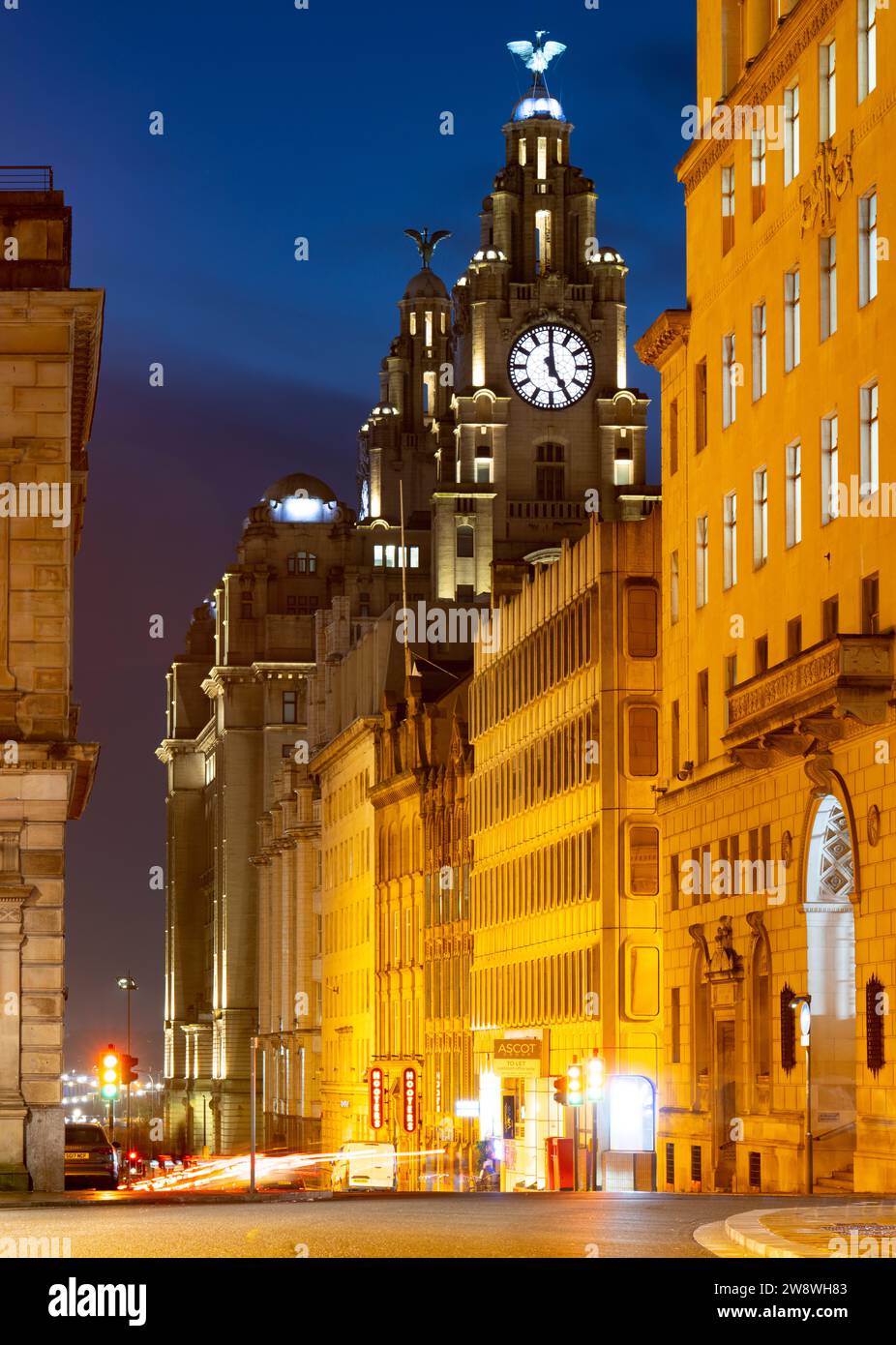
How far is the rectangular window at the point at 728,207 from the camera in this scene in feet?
225

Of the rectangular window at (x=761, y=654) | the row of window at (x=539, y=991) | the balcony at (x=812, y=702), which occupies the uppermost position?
the rectangular window at (x=761, y=654)

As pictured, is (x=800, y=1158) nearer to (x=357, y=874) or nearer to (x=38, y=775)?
(x=38, y=775)

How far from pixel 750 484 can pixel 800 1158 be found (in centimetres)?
1642

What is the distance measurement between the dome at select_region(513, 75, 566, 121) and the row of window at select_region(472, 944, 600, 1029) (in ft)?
295

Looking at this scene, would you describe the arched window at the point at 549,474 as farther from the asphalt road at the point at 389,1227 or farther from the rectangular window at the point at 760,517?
the asphalt road at the point at 389,1227

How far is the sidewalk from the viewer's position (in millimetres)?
25359

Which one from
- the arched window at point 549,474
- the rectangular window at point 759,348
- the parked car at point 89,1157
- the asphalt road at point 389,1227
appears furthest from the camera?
the arched window at point 549,474

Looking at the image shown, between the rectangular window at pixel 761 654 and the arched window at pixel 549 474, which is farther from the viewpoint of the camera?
the arched window at pixel 549 474

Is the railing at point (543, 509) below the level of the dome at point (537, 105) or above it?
below

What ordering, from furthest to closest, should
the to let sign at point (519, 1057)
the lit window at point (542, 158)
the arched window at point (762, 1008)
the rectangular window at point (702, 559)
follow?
1. the lit window at point (542, 158)
2. the to let sign at point (519, 1057)
3. the rectangular window at point (702, 559)
4. the arched window at point (762, 1008)

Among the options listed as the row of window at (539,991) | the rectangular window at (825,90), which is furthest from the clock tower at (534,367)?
the rectangular window at (825,90)

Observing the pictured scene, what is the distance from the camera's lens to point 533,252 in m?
182

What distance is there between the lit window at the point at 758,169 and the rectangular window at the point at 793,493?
7208 mm
